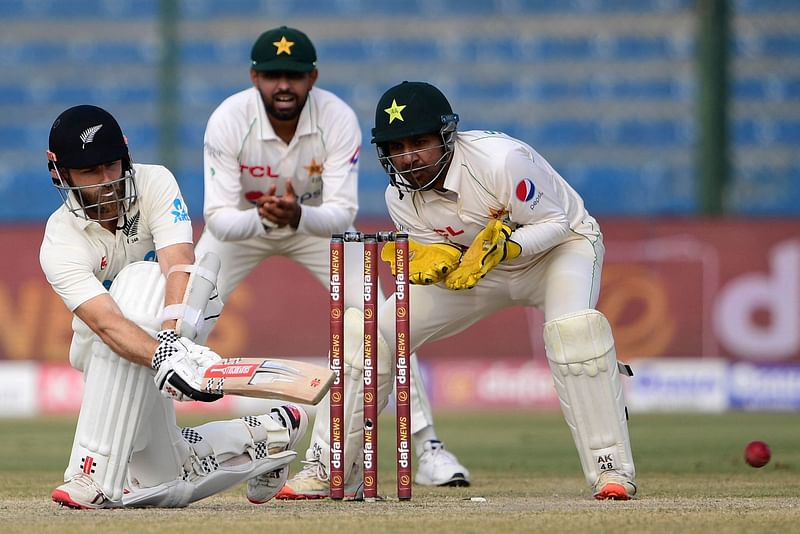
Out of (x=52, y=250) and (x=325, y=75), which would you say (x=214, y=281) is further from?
(x=325, y=75)

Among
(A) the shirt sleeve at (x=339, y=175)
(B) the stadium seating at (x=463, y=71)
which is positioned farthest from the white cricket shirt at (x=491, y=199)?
(B) the stadium seating at (x=463, y=71)

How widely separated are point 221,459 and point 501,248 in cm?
107

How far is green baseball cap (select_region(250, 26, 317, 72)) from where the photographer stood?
5.49 meters

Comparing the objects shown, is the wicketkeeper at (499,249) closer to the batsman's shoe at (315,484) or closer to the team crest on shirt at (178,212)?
the batsman's shoe at (315,484)

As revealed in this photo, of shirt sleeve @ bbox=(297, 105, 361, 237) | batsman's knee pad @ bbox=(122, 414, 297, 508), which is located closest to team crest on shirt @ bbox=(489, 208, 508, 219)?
batsman's knee pad @ bbox=(122, 414, 297, 508)

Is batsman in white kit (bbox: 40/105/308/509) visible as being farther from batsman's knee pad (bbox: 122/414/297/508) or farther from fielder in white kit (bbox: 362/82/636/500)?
fielder in white kit (bbox: 362/82/636/500)

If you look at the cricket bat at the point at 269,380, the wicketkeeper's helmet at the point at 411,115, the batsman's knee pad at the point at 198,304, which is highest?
the wicketkeeper's helmet at the point at 411,115

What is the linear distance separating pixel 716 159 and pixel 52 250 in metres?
7.79

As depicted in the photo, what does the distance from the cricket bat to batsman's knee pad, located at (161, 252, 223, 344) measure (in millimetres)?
176

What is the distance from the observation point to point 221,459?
4.21 m

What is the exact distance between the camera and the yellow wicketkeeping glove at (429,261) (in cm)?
439

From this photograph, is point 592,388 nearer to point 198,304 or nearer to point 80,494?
point 198,304

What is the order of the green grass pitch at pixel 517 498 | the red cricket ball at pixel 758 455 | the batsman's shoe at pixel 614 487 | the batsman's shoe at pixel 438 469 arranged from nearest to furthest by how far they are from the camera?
1. the green grass pitch at pixel 517 498
2. the batsman's shoe at pixel 614 487
3. the batsman's shoe at pixel 438 469
4. the red cricket ball at pixel 758 455

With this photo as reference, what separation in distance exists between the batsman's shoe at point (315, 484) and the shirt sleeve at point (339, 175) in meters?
1.09
